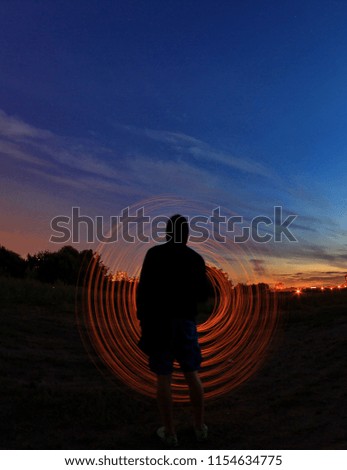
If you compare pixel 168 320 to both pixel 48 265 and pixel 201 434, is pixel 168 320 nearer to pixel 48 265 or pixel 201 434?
pixel 201 434

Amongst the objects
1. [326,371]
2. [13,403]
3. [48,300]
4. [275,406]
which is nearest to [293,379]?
[326,371]

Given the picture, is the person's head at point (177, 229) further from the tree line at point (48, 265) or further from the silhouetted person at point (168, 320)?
the tree line at point (48, 265)

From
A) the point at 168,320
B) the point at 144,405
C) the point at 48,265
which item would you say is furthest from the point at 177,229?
the point at 48,265

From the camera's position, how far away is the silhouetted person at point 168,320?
4957 millimetres

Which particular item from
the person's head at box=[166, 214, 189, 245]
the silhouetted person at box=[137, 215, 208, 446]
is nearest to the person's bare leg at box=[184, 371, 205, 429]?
the silhouetted person at box=[137, 215, 208, 446]

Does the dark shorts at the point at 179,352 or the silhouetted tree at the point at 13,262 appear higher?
the silhouetted tree at the point at 13,262

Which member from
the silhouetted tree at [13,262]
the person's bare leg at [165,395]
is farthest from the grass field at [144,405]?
the silhouetted tree at [13,262]

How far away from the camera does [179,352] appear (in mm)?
5020

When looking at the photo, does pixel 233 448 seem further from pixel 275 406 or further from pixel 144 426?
pixel 275 406

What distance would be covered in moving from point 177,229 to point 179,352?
3.49 feet

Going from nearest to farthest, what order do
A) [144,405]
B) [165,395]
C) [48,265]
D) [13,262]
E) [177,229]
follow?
[165,395], [177,229], [144,405], [48,265], [13,262]

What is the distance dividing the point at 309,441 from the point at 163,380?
4.92 feet

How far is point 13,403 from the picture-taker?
22.1 feet

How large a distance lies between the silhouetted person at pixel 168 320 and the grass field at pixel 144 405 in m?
0.55
